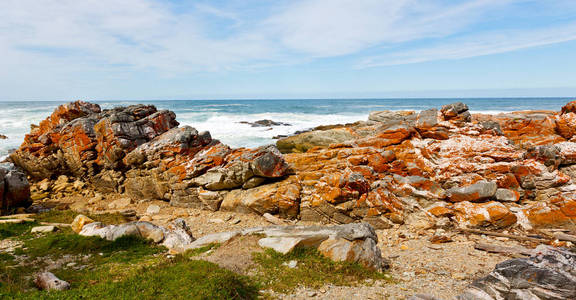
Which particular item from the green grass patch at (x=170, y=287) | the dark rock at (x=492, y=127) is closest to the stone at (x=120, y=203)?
the green grass patch at (x=170, y=287)

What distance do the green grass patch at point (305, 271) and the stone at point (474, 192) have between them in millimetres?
8675

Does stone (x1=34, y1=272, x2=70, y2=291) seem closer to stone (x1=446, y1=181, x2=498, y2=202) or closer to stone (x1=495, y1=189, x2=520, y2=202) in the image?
stone (x1=446, y1=181, x2=498, y2=202)

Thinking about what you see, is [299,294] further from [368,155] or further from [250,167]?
Answer: [368,155]

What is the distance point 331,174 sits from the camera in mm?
17203

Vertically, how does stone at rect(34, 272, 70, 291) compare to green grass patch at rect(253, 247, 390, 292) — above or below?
above

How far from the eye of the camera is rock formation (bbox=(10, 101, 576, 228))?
15.7m

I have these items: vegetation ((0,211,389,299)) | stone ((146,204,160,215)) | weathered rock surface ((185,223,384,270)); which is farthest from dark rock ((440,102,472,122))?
stone ((146,204,160,215))

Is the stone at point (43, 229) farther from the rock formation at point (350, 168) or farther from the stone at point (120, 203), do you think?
→ the rock formation at point (350, 168)

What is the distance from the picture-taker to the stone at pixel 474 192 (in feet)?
51.9

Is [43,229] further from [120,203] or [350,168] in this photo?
[350,168]

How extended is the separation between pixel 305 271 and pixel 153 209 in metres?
12.9

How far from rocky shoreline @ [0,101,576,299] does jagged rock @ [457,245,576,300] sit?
6.25 metres

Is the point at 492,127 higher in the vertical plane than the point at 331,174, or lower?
higher

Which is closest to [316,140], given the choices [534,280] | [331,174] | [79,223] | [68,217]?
[331,174]
